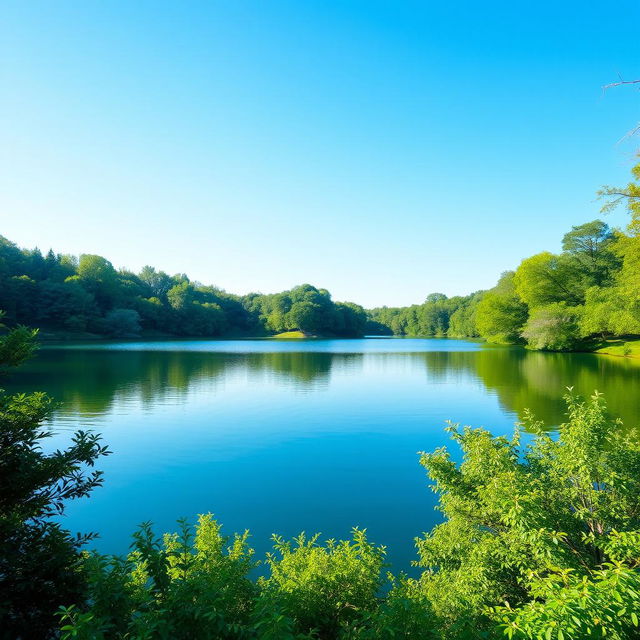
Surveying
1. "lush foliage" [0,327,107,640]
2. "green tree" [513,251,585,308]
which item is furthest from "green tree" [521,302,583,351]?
"lush foliage" [0,327,107,640]

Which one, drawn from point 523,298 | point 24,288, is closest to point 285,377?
point 523,298

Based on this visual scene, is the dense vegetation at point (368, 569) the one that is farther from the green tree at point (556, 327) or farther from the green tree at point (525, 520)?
the green tree at point (556, 327)

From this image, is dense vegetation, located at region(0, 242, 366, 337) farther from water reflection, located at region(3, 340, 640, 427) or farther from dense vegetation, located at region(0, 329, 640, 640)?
dense vegetation, located at region(0, 329, 640, 640)

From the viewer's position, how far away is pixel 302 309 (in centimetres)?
12731

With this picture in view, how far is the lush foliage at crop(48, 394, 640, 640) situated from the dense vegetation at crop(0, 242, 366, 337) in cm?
5335

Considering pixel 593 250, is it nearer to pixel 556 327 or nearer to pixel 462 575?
pixel 556 327

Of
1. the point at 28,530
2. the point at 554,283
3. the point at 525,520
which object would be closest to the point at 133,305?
the point at 554,283

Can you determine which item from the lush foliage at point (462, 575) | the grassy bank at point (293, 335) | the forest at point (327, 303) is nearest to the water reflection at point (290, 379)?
the forest at point (327, 303)

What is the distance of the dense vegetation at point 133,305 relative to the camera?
3130 inches

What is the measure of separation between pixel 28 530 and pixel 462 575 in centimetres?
514

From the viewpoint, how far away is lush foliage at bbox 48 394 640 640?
321 cm

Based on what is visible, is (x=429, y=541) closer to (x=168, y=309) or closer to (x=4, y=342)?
(x=4, y=342)

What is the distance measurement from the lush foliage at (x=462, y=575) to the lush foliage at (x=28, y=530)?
0.30 metres

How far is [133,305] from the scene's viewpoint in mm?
103125
